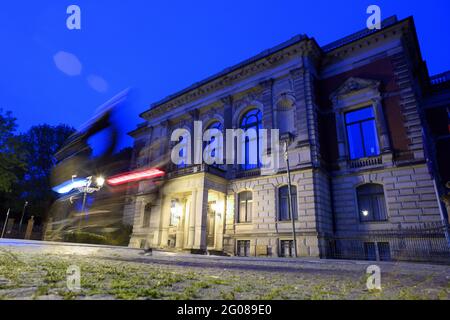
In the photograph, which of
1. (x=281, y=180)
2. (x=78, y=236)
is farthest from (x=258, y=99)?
(x=78, y=236)

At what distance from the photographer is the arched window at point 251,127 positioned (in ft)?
76.9

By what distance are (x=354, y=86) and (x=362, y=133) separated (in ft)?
12.6

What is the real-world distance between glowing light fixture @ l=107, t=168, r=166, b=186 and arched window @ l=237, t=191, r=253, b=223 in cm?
920

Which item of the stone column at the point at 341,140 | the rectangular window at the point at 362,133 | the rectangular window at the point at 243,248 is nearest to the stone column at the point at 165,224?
the rectangular window at the point at 243,248

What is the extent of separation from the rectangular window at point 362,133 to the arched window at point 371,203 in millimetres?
2513

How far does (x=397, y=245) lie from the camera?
1622cm

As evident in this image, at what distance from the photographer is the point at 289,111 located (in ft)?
74.3

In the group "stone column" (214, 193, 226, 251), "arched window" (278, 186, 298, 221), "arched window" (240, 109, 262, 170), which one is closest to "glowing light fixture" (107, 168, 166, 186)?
"stone column" (214, 193, 226, 251)

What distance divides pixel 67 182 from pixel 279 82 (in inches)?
1404

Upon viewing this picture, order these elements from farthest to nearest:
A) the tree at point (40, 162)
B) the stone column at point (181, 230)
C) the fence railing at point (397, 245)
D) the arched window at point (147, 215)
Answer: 1. the tree at point (40, 162)
2. the arched window at point (147, 215)
3. the stone column at point (181, 230)
4. the fence railing at point (397, 245)

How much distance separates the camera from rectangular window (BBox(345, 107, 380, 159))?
64.5 ft

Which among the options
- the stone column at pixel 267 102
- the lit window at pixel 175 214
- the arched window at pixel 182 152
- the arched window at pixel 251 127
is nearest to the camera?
the stone column at pixel 267 102

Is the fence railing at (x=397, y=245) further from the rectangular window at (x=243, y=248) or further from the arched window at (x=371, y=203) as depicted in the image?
the rectangular window at (x=243, y=248)
